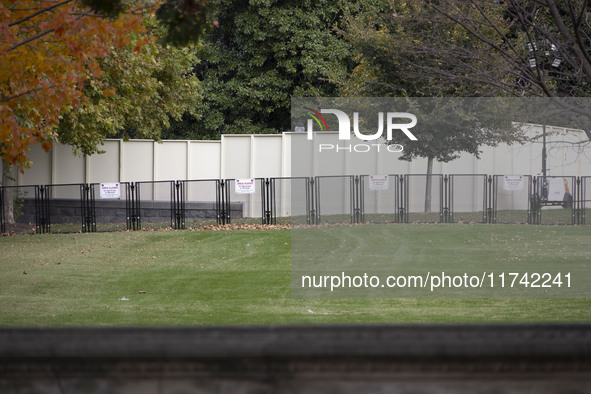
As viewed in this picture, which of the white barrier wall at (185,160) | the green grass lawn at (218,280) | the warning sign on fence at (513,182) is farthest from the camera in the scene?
the white barrier wall at (185,160)

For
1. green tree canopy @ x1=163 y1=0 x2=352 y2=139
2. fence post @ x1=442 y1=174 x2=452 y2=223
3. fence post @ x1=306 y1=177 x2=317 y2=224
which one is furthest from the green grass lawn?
green tree canopy @ x1=163 y1=0 x2=352 y2=139

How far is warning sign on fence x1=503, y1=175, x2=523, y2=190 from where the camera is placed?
725 inches

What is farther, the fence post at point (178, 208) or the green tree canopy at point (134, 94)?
the fence post at point (178, 208)

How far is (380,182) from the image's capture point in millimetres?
20875

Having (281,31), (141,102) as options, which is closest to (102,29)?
(141,102)

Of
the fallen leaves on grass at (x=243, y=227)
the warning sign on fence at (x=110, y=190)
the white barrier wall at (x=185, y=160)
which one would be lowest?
the fallen leaves on grass at (x=243, y=227)

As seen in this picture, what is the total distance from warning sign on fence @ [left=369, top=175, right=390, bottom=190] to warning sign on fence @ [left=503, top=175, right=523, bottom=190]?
3371 mm

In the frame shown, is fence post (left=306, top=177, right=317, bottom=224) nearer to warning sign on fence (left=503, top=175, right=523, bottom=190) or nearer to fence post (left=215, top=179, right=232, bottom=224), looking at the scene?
fence post (left=215, top=179, right=232, bottom=224)

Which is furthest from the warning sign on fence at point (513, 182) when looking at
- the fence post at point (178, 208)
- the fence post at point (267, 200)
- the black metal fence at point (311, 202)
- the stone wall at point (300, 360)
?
the stone wall at point (300, 360)

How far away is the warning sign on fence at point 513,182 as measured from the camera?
60.4 feet

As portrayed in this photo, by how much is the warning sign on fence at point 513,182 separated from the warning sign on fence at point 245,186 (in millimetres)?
8949

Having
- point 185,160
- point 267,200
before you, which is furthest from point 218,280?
point 185,160

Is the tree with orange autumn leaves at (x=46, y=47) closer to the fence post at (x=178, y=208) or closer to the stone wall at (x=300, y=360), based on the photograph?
the stone wall at (x=300, y=360)

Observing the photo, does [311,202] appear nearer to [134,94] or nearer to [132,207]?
[132,207]
